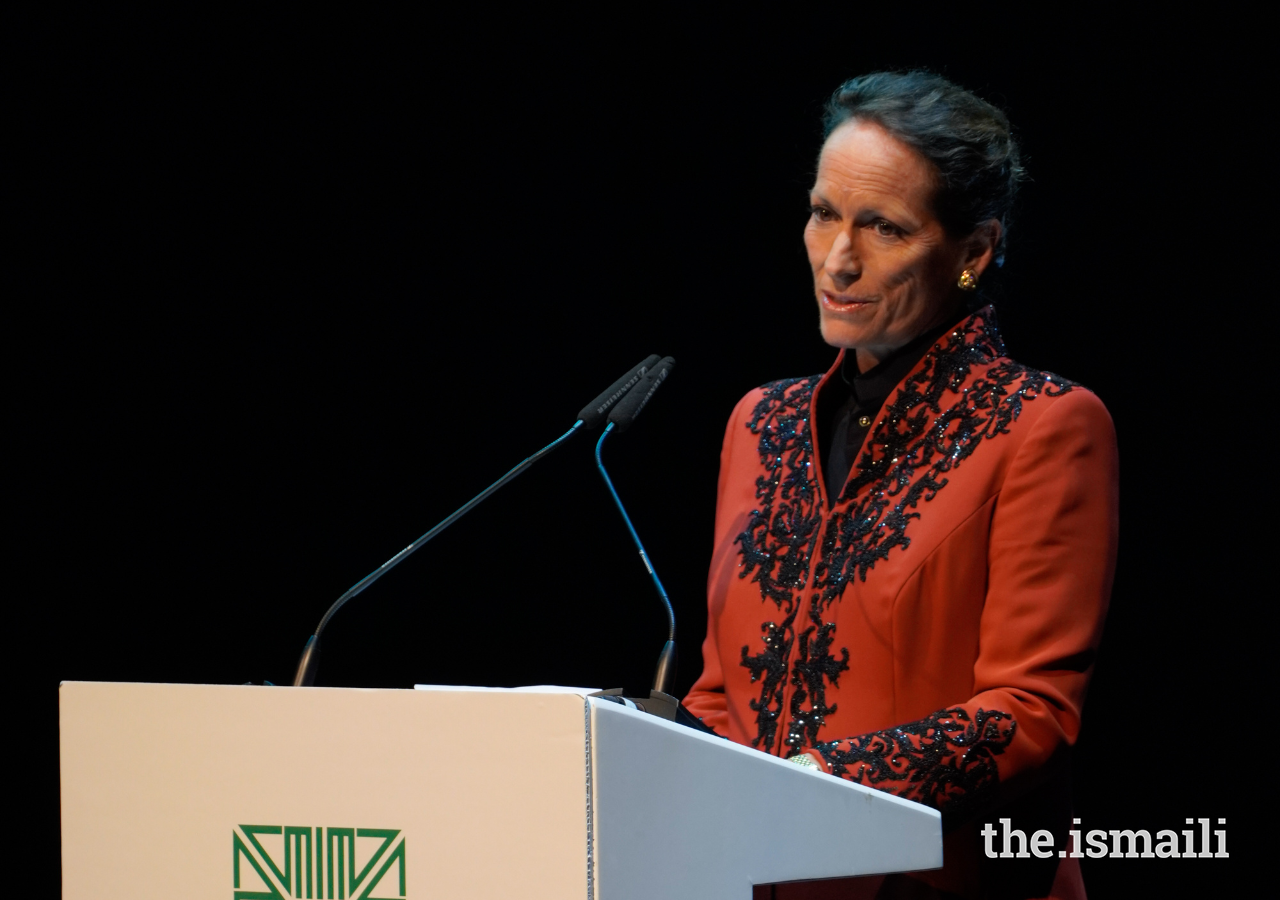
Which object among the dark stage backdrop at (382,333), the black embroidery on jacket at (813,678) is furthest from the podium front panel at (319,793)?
the dark stage backdrop at (382,333)

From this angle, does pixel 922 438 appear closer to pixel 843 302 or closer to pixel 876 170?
pixel 843 302

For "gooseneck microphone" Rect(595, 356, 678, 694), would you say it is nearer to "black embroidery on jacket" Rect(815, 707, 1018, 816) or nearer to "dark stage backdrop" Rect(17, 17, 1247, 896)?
"black embroidery on jacket" Rect(815, 707, 1018, 816)

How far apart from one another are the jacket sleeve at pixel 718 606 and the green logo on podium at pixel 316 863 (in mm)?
945

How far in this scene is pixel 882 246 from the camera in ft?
6.22

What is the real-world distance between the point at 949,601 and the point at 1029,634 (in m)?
0.12

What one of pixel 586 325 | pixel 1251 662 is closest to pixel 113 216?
pixel 586 325

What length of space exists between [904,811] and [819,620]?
56 centimetres

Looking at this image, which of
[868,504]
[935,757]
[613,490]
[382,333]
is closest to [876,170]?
[868,504]

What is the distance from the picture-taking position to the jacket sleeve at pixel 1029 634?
1.53 metres

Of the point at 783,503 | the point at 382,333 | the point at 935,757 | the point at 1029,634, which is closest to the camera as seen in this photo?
the point at 935,757

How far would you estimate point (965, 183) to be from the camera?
6.18ft

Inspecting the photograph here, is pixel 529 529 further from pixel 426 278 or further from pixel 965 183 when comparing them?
pixel 965 183

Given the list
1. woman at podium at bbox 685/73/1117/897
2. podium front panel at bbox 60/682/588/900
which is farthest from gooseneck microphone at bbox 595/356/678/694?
podium front panel at bbox 60/682/588/900

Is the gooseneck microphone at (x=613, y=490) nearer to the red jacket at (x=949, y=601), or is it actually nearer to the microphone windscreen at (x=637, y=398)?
the microphone windscreen at (x=637, y=398)
